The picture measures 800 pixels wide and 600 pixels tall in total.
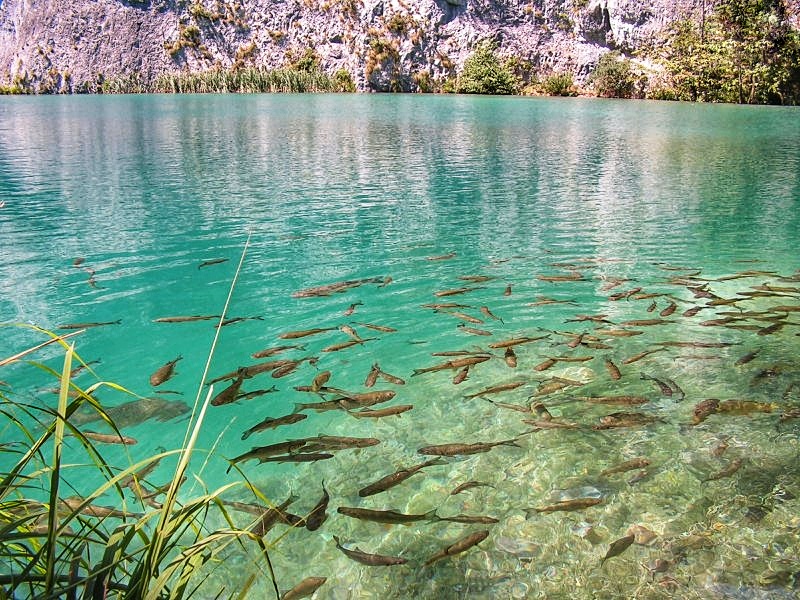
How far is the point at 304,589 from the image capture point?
3.62m

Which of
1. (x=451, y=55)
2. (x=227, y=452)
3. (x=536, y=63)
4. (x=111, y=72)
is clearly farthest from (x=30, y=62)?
(x=227, y=452)

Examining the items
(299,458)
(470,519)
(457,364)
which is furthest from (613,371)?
(299,458)

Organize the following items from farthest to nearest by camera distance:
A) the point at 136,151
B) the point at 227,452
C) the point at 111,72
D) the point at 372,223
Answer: the point at 111,72 → the point at 136,151 → the point at 372,223 → the point at 227,452

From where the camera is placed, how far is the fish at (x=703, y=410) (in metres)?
5.40

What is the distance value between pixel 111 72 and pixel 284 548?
139 metres

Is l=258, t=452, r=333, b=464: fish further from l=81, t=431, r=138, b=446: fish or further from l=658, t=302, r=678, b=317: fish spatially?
l=658, t=302, r=678, b=317: fish

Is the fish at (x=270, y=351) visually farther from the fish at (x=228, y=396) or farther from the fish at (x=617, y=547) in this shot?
the fish at (x=617, y=547)

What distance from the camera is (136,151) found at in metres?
22.8

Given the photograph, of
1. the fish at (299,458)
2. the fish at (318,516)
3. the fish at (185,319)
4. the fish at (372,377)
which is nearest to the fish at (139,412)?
the fish at (299,458)

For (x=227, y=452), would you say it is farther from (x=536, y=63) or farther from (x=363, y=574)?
(x=536, y=63)

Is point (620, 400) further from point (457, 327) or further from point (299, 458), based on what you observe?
point (299, 458)

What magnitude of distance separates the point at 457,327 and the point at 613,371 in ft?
6.97

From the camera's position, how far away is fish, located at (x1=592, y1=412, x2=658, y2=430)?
5344mm

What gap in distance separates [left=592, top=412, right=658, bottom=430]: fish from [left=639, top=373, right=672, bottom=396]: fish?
0.59m
